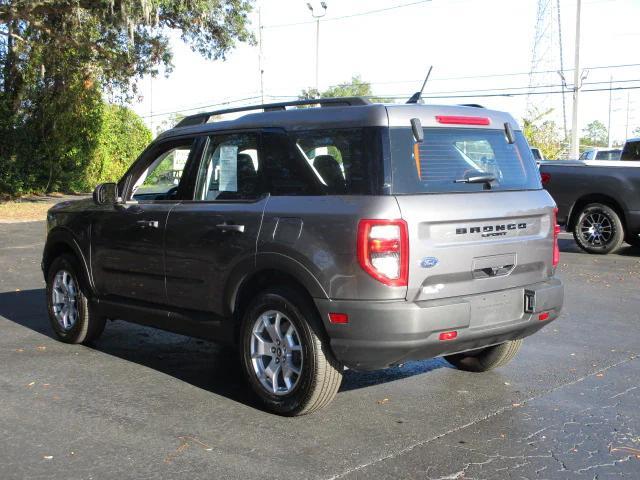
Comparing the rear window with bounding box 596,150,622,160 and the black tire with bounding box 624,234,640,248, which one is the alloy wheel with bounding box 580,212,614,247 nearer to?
the black tire with bounding box 624,234,640,248

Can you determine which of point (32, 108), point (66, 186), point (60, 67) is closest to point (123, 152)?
point (66, 186)

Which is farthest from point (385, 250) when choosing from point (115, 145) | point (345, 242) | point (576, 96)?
point (576, 96)

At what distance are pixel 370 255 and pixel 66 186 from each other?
28.9 m

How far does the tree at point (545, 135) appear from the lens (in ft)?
152

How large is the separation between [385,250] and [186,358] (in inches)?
109

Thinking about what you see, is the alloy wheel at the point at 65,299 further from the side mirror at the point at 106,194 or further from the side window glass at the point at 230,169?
the side window glass at the point at 230,169

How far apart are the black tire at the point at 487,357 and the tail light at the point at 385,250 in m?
1.74

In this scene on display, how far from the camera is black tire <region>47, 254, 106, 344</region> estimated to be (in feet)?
22.2

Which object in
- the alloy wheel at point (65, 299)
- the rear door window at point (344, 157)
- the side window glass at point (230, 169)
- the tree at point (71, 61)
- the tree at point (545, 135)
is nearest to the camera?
the rear door window at point (344, 157)

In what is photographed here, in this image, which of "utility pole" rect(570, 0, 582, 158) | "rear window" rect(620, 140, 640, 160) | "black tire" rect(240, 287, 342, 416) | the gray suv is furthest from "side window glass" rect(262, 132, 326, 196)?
"utility pole" rect(570, 0, 582, 158)

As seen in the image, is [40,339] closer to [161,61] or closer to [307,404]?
[307,404]

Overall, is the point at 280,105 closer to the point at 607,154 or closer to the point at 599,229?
the point at 599,229

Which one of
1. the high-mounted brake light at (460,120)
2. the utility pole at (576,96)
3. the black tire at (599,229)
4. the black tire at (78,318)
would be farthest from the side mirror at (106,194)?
the utility pole at (576,96)

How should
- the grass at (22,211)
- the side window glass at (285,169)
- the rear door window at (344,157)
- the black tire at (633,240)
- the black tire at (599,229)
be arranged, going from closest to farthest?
the rear door window at (344,157) → the side window glass at (285,169) → the black tire at (599,229) → the black tire at (633,240) → the grass at (22,211)
